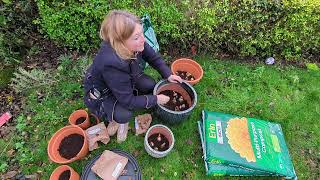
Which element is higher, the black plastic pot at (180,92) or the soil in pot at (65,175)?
the black plastic pot at (180,92)

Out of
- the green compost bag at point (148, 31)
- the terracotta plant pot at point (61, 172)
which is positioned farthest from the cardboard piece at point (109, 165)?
the green compost bag at point (148, 31)

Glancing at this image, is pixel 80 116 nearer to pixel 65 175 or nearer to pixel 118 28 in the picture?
pixel 65 175

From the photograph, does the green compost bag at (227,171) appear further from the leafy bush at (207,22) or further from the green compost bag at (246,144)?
the leafy bush at (207,22)

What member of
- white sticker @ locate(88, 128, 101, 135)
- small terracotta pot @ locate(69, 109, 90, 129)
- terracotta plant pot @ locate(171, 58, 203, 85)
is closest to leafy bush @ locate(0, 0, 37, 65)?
small terracotta pot @ locate(69, 109, 90, 129)

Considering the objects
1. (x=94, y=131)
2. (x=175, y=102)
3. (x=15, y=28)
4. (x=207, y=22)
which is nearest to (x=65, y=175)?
(x=94, y=131)

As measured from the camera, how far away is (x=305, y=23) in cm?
410

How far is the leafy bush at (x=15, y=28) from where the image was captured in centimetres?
413

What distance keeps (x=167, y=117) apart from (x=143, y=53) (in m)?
0.81

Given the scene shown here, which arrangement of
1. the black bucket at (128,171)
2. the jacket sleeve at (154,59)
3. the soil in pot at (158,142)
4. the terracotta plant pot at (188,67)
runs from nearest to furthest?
the black bucket at (128,171) < the jacket sleeve at (154,59) < the soil in pot at (158,142) < the terracotta plant pot at (188,67)

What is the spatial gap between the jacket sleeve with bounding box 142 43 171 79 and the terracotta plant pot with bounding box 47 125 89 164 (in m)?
1.13

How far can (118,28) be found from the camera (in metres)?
2.63

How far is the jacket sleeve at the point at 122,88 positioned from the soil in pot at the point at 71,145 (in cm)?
76

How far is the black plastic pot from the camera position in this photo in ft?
11.3

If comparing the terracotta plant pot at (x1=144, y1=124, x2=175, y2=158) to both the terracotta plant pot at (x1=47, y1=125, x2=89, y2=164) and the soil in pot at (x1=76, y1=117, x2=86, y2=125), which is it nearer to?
the terracotta plant pot at (x1=47, y1=125, x2=89, y2=164)
